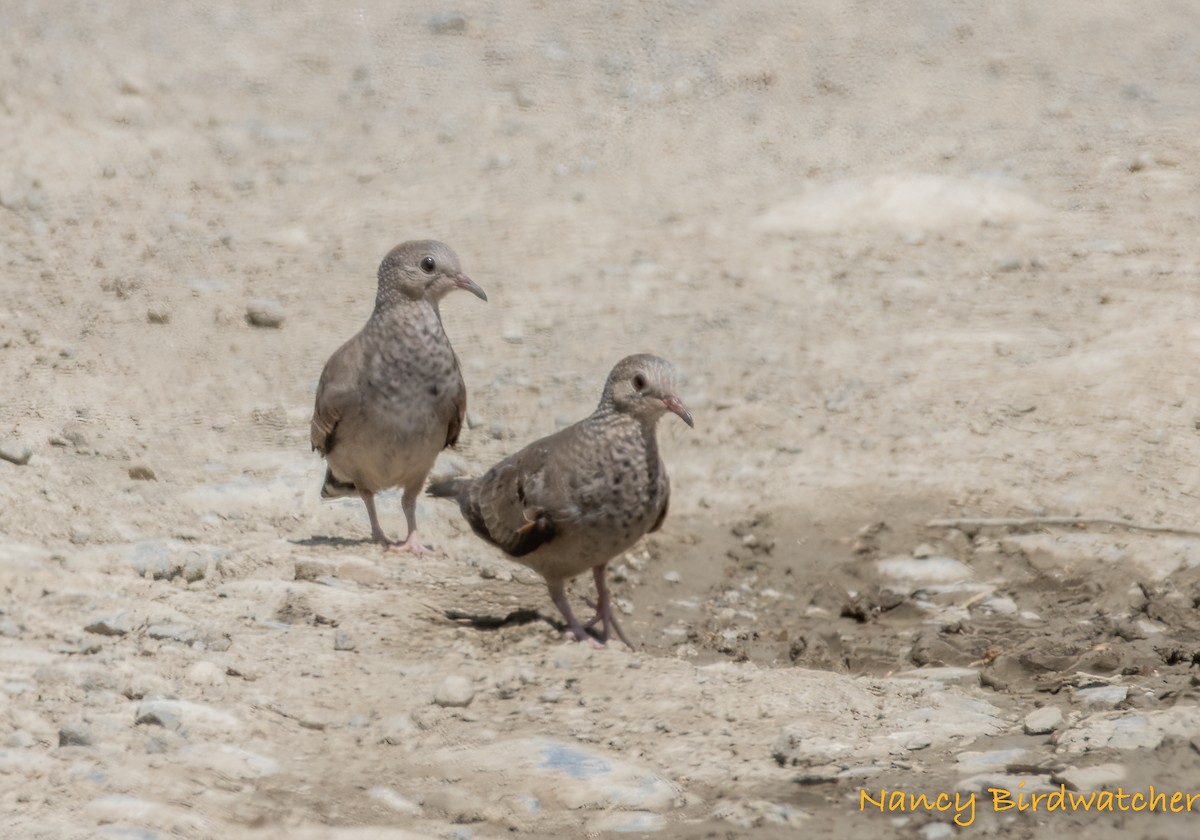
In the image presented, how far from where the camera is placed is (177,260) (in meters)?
10.3

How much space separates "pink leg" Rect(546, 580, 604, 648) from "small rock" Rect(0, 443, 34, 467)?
252cm

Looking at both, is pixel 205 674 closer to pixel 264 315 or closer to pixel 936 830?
pixel 936 830

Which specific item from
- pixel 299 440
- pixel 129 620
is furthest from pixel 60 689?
pixel 299 440

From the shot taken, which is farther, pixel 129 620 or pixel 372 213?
pixel 372 213

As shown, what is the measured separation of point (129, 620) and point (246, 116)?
6.98 meters

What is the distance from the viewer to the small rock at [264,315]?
941cm

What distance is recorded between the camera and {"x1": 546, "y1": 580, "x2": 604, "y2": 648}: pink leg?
20.6 feet

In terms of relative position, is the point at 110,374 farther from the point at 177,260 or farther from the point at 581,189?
the point at 581,189

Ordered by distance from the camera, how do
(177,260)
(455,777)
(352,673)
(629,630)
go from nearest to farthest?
(455,777), (352,673), (629,630), (177,260)

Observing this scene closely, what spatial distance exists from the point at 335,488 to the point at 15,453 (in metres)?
1.44

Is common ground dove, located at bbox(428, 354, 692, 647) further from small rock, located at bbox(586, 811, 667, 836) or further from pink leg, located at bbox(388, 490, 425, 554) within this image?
small rock, located at bbox(586, 811, 667, 836)

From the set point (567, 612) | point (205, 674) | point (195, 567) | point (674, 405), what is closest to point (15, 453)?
point (195, 567)

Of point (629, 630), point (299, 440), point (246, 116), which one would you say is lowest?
point (629, 630)

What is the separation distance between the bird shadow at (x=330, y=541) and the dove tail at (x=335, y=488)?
21cm
